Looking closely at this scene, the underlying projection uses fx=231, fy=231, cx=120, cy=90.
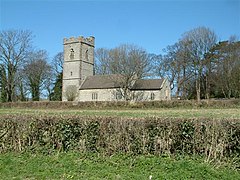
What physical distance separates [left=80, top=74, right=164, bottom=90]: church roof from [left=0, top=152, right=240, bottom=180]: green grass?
4516cm

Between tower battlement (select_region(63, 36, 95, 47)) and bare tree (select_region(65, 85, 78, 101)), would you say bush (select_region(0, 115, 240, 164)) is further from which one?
tower battlement (select_region(63, 36, 95, 47))

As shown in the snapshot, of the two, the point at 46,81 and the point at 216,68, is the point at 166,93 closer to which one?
the point at 216,68

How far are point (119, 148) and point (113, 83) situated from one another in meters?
48.7

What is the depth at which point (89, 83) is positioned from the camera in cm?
6022

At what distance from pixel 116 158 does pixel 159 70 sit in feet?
176

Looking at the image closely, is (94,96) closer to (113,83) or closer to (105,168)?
(113,83)

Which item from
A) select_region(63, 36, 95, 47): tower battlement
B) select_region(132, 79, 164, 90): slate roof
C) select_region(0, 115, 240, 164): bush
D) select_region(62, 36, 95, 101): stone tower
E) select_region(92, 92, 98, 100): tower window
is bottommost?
select_region(0, 115, 240, 164): bush

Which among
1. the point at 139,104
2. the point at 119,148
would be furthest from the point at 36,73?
the point at 119,148

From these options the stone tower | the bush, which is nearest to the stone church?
the stone tower

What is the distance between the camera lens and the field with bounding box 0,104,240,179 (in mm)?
5895

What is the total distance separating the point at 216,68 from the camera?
50.1 m

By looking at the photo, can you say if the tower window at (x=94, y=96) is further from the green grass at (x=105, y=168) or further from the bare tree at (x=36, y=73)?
the green grass at (x=105, y=168)

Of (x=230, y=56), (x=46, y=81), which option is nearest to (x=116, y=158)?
(x=230, y=56)

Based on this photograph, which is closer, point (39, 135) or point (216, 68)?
point (39, 135)
